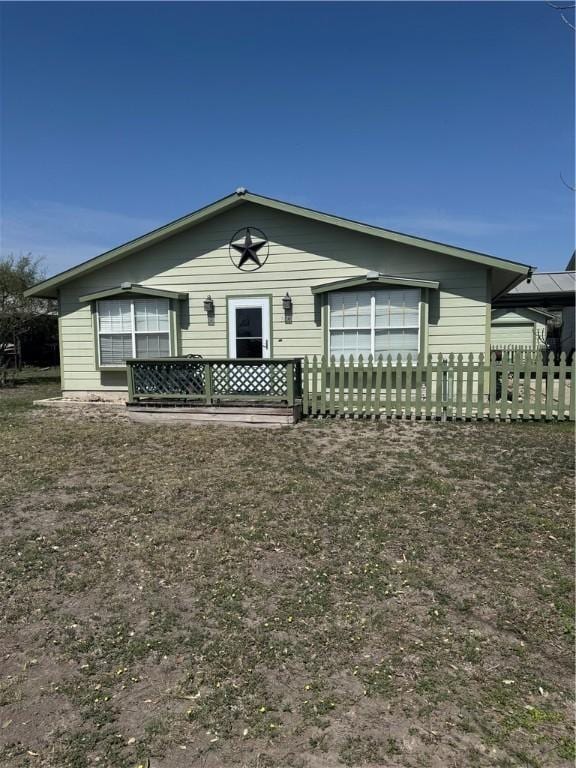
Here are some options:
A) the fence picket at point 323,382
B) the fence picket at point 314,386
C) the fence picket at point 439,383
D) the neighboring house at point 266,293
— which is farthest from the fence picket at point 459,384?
the fence picket at point 314,386

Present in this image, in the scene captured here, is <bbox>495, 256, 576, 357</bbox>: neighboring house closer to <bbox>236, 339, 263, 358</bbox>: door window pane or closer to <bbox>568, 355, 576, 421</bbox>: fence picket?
<bbox>568, 355, 576, 421</bbox>: fence picket

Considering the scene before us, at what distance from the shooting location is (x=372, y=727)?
2291 millimetres

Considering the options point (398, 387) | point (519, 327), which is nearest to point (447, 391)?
point (398, 387)

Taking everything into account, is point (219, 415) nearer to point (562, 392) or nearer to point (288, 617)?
point (562, 392)

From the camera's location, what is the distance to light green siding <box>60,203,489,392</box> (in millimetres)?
10391

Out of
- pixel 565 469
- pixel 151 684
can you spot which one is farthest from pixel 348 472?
pixel 151 684

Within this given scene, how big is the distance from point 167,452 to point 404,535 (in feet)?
13.1

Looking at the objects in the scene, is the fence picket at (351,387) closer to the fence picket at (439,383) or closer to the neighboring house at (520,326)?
the fence picket at (439,383)

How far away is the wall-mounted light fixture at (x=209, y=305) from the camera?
1162 centimetres

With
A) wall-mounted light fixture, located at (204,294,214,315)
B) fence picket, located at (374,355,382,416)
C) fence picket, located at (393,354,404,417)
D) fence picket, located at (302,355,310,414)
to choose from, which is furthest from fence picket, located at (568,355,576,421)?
wall-mounted light fixture, located at (204,294,214,315)

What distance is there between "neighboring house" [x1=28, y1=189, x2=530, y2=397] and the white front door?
23 millimetres

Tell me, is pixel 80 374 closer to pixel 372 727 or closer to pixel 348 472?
pixel 348 472

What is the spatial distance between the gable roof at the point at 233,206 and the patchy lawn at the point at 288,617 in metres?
5.04

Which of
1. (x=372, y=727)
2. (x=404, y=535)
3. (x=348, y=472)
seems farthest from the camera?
(x=348, y=472)
